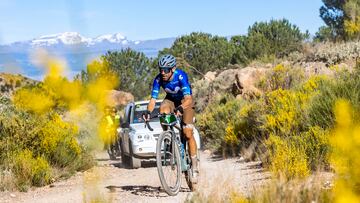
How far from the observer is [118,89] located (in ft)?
157

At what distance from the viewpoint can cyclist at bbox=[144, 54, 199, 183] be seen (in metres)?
8.01

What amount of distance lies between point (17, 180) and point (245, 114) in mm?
6507

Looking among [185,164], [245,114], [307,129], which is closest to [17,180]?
[185,164]

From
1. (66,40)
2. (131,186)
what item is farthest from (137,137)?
(66,40)

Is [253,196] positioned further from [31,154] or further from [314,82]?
[314,82]

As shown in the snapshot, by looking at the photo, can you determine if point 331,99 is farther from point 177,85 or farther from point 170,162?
point 170,162

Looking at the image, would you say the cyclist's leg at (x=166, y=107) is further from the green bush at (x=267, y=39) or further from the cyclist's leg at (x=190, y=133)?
the green bush at (x=267, y=39)

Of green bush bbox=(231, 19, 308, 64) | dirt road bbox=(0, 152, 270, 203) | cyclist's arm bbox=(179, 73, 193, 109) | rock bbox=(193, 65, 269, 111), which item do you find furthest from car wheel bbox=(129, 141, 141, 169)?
green bush bbox=(231, 19, 308, 64)

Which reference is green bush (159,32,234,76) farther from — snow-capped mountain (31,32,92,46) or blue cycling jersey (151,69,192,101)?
snow-capped mountain (31,32,92,46)

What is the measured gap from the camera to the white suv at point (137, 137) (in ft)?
43.7

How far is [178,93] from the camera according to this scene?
829cm

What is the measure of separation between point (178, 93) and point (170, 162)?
1.00 meters

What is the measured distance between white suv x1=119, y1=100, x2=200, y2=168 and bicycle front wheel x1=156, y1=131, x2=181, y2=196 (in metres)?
5.04

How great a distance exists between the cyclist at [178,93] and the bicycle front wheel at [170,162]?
0.78 ft
